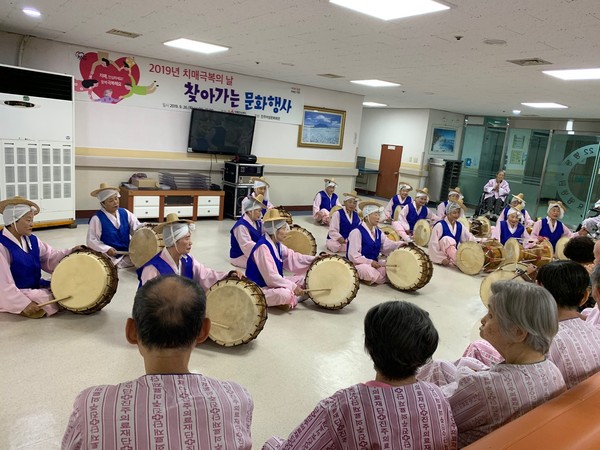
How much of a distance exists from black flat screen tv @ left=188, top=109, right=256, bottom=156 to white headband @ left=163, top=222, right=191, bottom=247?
4776 mm

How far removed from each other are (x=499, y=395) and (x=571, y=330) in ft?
1.87

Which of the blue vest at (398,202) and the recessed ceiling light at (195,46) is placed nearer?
the recessed ceiling light at (195,46)

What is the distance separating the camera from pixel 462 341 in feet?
12.1

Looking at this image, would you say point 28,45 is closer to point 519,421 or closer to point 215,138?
point 215,138

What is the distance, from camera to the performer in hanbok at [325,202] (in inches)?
319

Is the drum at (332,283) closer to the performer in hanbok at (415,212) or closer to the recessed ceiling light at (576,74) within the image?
the recessed ceiling light at (576,74)

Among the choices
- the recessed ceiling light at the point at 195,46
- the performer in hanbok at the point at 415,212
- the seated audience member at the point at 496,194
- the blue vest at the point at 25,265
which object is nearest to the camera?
the blue vest at the point at 25,265

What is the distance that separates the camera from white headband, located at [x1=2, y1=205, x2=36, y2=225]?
324 centimetres

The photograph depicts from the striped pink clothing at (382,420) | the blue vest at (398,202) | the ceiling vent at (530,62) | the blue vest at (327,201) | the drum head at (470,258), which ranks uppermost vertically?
the ceiling vent at (530,62)

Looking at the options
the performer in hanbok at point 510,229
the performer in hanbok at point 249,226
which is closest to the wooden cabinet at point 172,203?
the performer in hanbok at point 249,226

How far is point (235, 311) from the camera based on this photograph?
307 centimetres

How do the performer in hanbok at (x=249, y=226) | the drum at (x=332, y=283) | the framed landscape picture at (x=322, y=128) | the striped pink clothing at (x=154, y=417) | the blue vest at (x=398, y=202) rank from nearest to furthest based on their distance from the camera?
the striped pink clothing at (x=154, y=417)
the drum at (x=332, y=283)
the performer in hanbok at (x=249, y=226)
the blue vest at (x=398, y=202)
the framed landscape picture at (x=322, y=128)

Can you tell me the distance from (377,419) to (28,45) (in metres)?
6.69

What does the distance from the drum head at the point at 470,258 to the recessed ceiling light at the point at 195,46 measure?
12.8 feet
